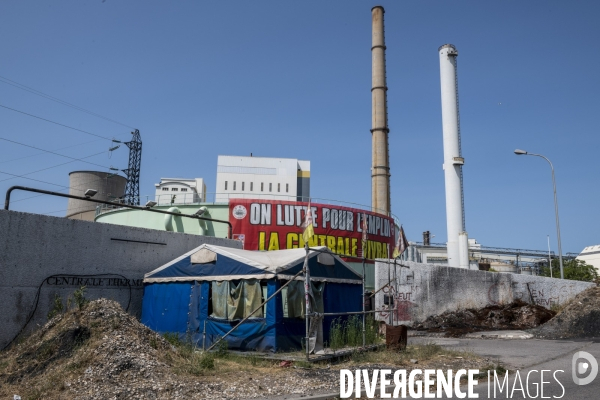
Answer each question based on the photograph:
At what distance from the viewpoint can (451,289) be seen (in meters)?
29.2

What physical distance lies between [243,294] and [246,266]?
830 mm

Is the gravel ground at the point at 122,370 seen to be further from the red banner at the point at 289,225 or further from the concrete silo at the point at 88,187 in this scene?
the concrete silo at the point at 88,187

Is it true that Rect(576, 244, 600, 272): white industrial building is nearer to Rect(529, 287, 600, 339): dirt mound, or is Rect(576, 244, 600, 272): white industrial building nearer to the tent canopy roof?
Rect(529, 287, 600, 339): dirt mound

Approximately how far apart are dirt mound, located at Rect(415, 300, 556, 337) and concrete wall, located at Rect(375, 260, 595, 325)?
0.66 metres

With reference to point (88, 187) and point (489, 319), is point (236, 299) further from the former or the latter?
point (88, 187)

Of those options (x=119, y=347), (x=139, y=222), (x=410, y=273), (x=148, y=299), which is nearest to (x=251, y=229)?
(x=139, y=222)

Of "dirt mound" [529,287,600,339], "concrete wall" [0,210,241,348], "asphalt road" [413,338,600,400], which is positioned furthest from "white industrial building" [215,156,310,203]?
"concrete wall" [0,210,241,348]

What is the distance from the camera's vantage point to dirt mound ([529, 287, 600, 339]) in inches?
923

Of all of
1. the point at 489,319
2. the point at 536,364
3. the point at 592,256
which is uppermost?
the point at 592,256

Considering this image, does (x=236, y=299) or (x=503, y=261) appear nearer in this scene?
(x=236, y=299)

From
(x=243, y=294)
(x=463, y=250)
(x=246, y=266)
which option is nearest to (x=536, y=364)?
(x=243, y=294)

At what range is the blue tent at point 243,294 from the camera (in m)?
14.7

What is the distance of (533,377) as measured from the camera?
40.0ft

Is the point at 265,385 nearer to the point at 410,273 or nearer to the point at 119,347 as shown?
the point at 119,347
